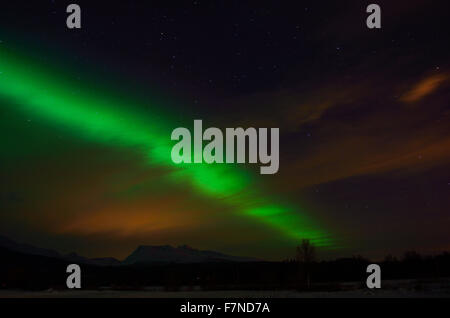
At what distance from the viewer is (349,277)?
5894cm

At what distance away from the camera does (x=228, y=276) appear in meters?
71.8
